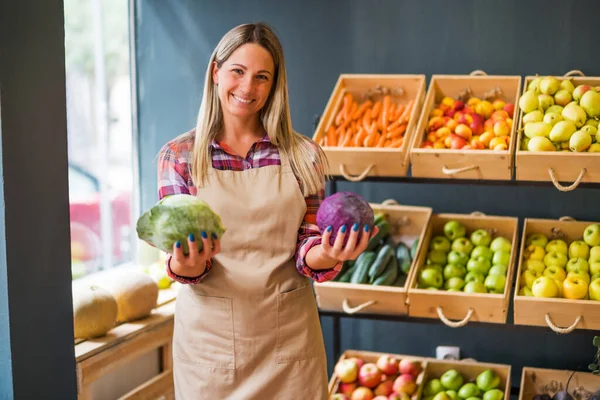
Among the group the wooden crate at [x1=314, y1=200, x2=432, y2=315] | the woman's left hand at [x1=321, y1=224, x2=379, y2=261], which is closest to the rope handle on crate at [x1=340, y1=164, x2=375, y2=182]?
the wooden crate at [x1=314, y1=200, x2=432, y2=315]

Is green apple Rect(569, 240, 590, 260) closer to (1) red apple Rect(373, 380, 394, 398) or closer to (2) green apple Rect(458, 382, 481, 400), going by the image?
(2) green apple Rect(458, 382, 481, 400)

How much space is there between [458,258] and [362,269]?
0.42 m

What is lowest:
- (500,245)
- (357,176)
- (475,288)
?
(475,288)

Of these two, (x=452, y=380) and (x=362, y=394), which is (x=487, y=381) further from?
(x=362, y=394)

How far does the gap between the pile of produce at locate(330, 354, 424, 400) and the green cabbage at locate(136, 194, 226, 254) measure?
5.36ft

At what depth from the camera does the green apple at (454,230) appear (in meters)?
3.32

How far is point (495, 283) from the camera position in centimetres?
302

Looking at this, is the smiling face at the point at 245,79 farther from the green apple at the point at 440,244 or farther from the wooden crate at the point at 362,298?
the green apple at the point at 440,244

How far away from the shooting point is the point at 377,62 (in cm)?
367

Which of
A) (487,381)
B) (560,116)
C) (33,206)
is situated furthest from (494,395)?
(33,206)

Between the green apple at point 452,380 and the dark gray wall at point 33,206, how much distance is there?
5.13 ft

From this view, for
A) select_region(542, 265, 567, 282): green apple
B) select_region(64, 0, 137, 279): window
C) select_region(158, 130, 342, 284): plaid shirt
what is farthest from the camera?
select_region(64, 0, 137, 279): window

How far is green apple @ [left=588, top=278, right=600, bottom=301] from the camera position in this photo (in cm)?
285

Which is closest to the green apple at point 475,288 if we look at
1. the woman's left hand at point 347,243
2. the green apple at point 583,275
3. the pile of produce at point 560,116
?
the green apple at point 583,275
